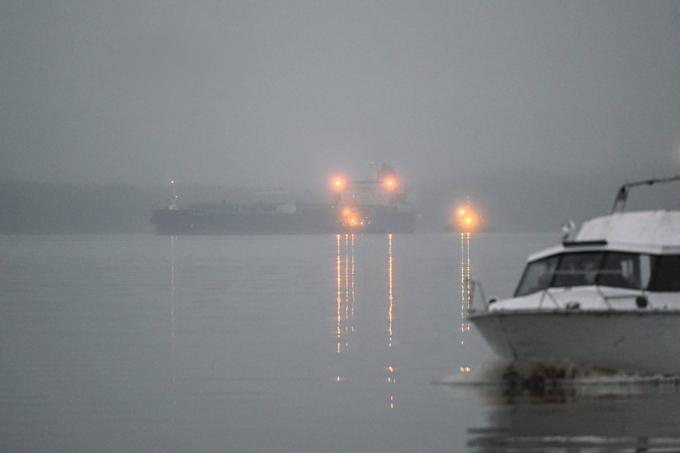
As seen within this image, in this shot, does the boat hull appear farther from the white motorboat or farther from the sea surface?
the sea surface

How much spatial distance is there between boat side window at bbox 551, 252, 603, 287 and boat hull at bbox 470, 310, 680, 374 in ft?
3.98

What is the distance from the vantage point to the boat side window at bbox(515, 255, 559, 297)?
20.9m

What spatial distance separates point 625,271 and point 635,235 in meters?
0.96

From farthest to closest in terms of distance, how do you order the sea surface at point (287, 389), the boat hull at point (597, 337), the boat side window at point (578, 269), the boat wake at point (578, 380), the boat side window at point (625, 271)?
the boat side window at point (578, 269), the boat side window at point (625, 271), the boat wake at point (578, 380), the boat hull at point (597, 337), the sea surface at point (287, 389)

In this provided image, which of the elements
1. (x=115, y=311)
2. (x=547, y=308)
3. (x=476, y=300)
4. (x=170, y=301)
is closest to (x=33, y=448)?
(x=547, y=308)

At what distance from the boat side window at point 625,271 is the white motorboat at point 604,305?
0.02 metres

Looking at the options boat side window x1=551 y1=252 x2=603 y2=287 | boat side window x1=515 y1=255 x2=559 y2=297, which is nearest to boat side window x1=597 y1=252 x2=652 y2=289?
boat side window x1=551 y1=252 x2=603 y2=287

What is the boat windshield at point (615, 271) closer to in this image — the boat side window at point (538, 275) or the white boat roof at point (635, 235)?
the boat side window at point (538, 275)

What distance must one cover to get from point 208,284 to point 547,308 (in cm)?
4009

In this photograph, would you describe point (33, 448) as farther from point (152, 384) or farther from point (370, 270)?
point (370, 270)

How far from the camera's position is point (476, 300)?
48.5 metres

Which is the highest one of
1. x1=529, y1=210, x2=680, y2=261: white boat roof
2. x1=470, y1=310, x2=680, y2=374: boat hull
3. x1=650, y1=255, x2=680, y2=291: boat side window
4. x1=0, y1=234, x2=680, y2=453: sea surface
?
x1=529, y1=210, x2=680, y2=261: white boat roof

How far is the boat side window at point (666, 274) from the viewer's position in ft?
66.5

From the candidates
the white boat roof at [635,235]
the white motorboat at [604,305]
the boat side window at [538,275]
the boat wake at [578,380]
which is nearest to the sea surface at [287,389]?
the boat wake at [578,380]
